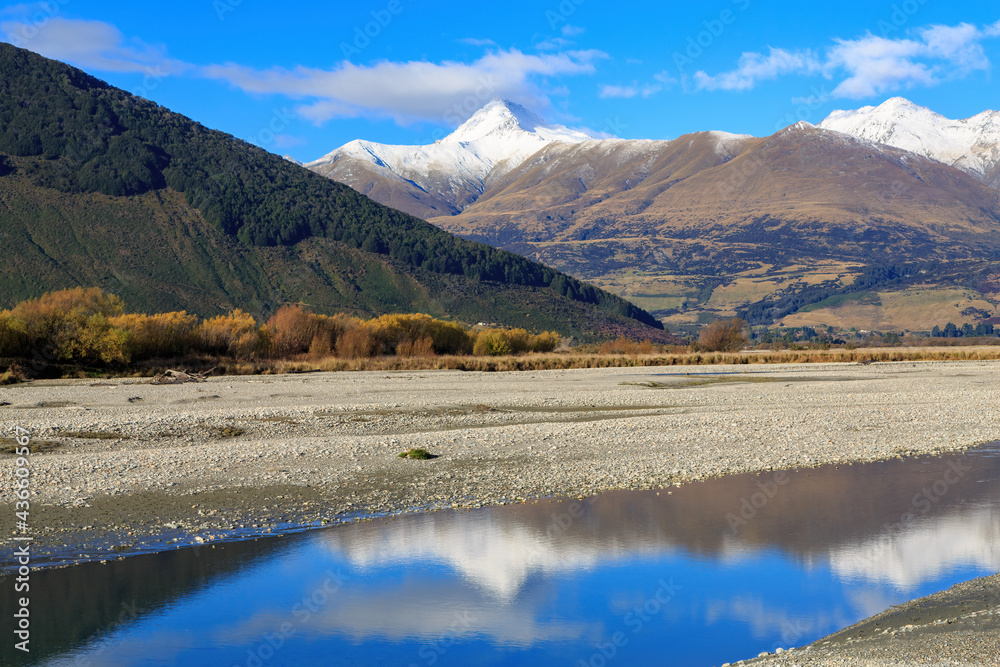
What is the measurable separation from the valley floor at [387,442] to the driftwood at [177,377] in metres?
1.03

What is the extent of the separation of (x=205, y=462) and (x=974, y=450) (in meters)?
19.3

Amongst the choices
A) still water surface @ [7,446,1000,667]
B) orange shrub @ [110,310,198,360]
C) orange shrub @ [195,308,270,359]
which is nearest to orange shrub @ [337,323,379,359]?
orange shrub @ [195,308,270,359]

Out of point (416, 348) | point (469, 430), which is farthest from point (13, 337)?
point (469, 430)

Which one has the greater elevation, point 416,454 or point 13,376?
point 13,376

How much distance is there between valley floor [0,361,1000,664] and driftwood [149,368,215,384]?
3.39ft

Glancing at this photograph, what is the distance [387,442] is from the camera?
22.1 meters

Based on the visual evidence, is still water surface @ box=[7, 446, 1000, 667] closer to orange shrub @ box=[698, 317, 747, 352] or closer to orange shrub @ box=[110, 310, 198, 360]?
orange shrub @ box=[110, 310, 198, 360]

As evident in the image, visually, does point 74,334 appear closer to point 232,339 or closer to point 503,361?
point 232,339

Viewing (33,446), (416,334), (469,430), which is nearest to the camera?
(33,446)

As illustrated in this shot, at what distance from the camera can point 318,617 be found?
34.7 feet

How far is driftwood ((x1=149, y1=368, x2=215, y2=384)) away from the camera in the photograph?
40.1 meters

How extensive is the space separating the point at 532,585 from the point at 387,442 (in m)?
10.9

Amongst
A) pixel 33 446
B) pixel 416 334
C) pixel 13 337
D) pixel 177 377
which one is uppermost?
pixel 416 334

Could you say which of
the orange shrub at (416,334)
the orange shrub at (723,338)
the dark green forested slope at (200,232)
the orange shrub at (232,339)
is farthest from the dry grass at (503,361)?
the dark green forested slope at (200,232)
